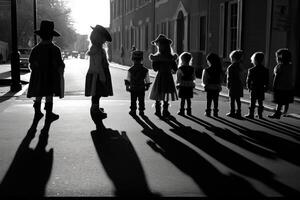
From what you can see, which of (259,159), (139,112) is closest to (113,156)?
(259,159)

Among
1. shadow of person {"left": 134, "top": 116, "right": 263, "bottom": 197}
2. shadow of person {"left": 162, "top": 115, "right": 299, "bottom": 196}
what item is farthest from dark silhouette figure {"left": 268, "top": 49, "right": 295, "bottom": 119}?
shadow of person {"left": 134, "top": 116, "right": 263, "bottom": 197}

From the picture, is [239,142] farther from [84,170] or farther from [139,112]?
[139,112]

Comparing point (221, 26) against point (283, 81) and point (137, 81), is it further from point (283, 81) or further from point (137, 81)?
point (137, 81)

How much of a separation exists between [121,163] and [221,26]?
568 inches

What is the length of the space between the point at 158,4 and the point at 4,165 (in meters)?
26.4

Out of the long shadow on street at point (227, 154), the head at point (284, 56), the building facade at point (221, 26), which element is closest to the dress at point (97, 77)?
the long shadow on street at point (227, 154)

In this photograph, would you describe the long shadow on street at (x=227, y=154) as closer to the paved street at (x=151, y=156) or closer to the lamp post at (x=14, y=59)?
the paved street at (x=151, y=156)

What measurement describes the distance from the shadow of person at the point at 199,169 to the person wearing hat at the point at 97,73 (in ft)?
5.81

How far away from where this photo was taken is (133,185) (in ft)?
14.6

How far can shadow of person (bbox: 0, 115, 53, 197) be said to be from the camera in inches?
169

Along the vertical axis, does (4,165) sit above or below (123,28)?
below

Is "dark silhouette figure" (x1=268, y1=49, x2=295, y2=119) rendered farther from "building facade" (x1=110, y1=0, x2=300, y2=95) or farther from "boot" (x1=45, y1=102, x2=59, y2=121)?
"boot" (x1=45, y1=102, x2=59, y2=121)

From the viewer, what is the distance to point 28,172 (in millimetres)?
4930

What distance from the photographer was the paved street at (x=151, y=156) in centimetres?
442
